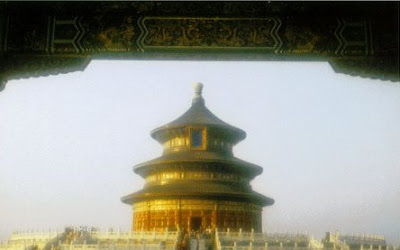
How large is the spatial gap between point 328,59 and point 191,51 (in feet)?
6.34

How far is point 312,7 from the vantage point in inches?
285

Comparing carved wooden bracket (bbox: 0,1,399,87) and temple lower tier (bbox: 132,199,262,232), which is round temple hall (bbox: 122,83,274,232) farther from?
carved wooden bracket (bbox: 0,1,399,87)

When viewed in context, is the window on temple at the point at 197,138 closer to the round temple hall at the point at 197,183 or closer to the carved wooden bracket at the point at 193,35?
the round temple hall at the point at 197,183

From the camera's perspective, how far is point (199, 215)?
94.0 feet

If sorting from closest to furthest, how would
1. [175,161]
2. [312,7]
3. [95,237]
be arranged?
[312,7] → [95,237] → [175,161]

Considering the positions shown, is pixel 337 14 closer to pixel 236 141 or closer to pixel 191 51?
pixel 191 51

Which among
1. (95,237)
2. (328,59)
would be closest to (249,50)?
(328,59)

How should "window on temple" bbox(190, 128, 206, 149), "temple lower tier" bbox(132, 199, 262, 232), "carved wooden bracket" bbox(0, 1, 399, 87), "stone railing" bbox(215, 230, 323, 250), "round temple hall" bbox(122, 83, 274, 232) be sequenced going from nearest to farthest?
"carved wooden bracket" bbox(0, 1, 399, 87)
"stone railing" bbox(215, 230, 323, 250)
"temple lower tier" bbox(132, 199, 262, 232)
"round temple hall" bbox(122, 83, 274, 232)
"window on temple" bbox(190, 128, 206, 149)

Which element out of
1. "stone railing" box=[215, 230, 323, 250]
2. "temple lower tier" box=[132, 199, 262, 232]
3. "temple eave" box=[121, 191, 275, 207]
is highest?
"temple eave" box=[121, 191, 275, 207]

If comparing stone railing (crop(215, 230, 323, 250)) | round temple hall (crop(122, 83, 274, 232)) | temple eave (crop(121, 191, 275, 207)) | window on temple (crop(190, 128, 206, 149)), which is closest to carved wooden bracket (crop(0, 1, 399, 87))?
stone railing (crop(215, 230, 323, 250))

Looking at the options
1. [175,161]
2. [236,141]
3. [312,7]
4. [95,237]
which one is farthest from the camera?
[236,141]

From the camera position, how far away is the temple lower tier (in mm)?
28531

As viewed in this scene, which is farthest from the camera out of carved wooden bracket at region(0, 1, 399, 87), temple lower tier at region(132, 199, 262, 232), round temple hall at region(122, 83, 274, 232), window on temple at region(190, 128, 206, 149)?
window on temple at region(190, 128, 206, 149)

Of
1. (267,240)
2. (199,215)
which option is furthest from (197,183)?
(267,240)
